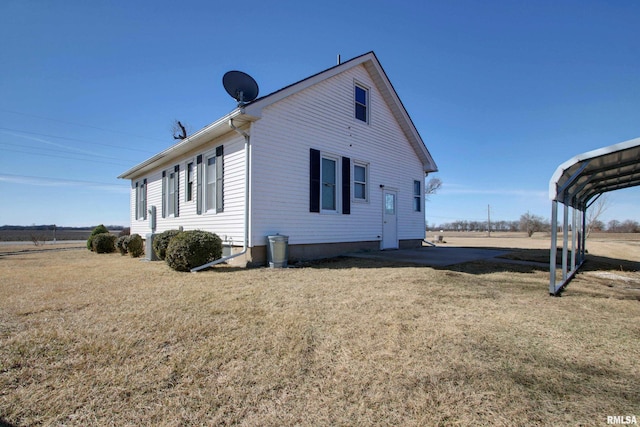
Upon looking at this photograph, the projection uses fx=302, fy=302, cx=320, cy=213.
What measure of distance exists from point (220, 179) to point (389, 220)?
264 inches

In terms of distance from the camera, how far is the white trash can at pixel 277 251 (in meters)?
7.94

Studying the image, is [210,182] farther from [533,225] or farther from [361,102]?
[533,225]

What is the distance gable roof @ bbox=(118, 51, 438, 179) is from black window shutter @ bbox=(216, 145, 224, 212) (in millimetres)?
579

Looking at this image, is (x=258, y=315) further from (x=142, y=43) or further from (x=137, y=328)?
(x=142, y=43)

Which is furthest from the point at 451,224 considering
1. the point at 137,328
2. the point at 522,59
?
the point at 137,328

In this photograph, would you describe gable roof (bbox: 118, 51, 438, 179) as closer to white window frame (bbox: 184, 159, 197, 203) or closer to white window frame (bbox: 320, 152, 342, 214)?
white window frame (bbox: 184, 159, 197, 203)

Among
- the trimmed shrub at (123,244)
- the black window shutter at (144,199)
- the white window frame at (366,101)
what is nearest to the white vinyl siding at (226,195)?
the trimmed shrub at (123,244)

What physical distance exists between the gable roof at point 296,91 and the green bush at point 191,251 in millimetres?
3183

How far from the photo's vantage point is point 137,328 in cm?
353

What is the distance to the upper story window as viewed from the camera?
11321 millimetres

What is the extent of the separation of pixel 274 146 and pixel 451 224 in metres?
80.1

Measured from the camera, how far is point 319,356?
2879mm

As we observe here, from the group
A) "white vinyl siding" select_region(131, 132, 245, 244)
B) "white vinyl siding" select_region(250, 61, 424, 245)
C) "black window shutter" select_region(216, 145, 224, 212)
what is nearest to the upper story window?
"white vinyl siding" select_region(250, 61, 424, 245)

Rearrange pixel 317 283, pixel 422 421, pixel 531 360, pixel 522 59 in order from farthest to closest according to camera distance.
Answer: pixel 522 59
pixel 317 283
pixel 531 360
pixel 422 421
